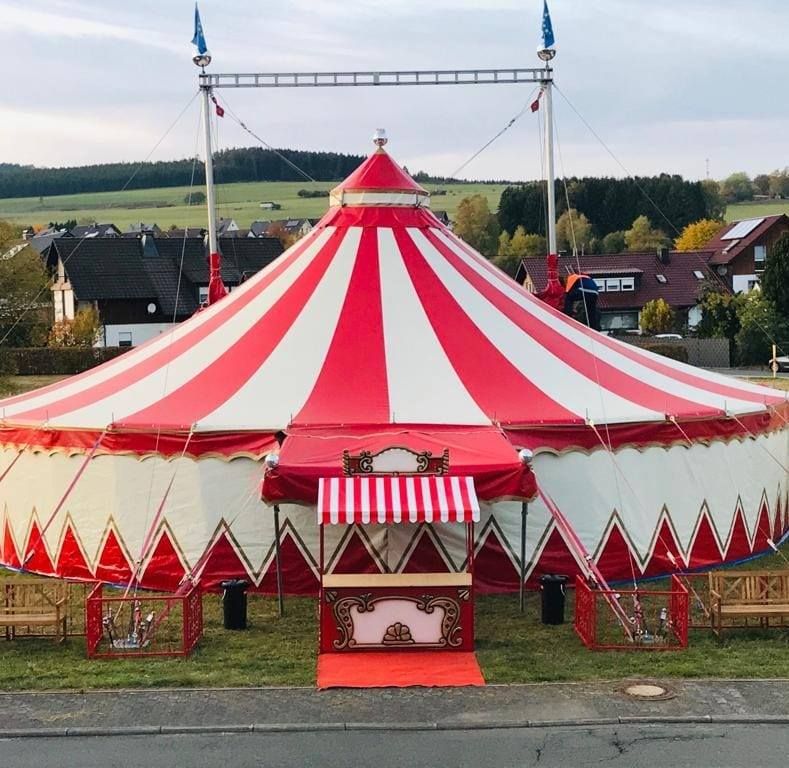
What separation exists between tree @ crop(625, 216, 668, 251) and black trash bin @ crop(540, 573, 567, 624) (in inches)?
2187

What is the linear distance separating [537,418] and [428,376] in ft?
3.61

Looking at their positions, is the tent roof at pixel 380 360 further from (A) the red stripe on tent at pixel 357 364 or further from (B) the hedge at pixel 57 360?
(B) the hedge at pixel 57 360

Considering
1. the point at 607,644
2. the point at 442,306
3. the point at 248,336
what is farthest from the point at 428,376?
the point at 607,644

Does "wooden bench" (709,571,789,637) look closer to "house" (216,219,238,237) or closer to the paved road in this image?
the paved road

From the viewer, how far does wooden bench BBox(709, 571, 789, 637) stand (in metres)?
7.63

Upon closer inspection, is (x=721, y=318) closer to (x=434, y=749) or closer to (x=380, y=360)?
(x=380, y=360)

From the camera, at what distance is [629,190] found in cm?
6738

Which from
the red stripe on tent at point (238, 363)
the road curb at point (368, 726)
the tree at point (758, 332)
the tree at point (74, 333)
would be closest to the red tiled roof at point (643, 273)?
the tree at point (758, 332)

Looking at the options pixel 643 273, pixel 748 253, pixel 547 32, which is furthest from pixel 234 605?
pixel 748 253

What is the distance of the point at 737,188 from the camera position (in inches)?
3585

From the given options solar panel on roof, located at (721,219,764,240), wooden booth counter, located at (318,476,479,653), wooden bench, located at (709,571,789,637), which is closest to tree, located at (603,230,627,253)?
solar panel on roof, located at (721,219,764,240)

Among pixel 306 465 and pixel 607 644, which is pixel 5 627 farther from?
pixel 607 644

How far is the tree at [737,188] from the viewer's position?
87.4 m

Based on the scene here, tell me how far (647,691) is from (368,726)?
5.73 ft
